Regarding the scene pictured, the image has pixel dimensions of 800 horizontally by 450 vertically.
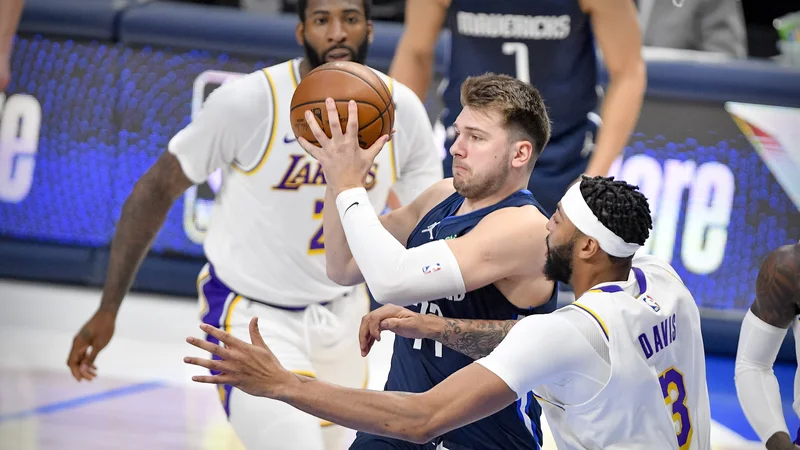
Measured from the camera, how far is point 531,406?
356 centimetres

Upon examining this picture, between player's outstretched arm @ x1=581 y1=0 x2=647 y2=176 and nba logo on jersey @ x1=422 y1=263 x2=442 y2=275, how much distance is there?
2.22 metres

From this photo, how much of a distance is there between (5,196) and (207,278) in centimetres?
362

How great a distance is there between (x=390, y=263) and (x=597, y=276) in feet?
1.96

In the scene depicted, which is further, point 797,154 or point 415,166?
point 797,154

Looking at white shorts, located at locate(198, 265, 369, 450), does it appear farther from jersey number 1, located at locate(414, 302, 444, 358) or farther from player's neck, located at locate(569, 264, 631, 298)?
player's neck, located at locate(569, 264, 631, 298)

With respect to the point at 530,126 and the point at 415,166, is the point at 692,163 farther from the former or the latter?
the point at 530,126

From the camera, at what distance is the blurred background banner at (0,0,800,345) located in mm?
6961

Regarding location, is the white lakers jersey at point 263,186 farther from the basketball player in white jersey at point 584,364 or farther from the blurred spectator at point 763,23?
the blurred spectator at point 763,23

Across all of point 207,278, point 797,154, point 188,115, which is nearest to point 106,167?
point 188,115

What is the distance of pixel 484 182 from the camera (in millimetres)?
3482

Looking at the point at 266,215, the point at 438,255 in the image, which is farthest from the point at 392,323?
the point at 266,215

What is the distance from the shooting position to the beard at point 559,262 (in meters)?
3.07

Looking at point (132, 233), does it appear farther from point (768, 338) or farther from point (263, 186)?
point (768, 338)

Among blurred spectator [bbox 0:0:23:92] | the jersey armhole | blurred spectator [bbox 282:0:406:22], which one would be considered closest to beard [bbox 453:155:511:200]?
the jersey armhole
